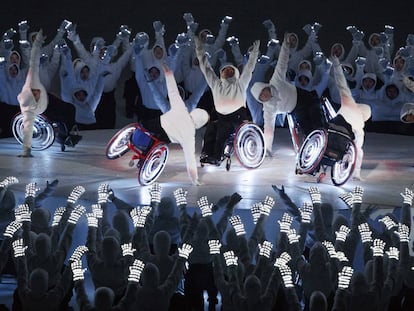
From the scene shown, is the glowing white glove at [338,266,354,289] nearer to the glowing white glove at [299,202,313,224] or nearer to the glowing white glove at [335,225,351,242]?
the glowing white glove at [335,225,351,242]

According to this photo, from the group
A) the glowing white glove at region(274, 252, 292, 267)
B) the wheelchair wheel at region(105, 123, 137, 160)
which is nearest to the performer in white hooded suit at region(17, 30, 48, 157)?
the wheelchair wheel at region(105, 123, 137, 160)

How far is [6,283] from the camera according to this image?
28.3 feet

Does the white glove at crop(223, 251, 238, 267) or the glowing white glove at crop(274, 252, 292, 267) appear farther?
the white glove at crop(223, 251, 238, 267)

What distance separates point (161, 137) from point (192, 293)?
2950 mm

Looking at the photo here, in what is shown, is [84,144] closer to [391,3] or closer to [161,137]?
[161,137]

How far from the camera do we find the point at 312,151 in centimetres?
1028

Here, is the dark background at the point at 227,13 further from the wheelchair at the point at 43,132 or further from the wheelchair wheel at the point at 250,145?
the wheelchair wheel at the point at 250,145

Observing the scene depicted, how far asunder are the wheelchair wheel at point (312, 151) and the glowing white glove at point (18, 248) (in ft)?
11.9

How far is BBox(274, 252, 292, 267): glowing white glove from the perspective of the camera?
6926 mm

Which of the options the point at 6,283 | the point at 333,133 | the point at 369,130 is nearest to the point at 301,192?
the point at 333,133

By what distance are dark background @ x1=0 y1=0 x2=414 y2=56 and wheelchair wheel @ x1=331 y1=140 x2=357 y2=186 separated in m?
7.10

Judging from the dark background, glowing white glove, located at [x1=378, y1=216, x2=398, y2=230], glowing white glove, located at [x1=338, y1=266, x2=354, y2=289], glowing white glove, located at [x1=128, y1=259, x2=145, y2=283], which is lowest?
→ glowing white glove, located at [x1=128, y1=259, x2=145, y2=283]

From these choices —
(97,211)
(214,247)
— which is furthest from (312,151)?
(214,247)

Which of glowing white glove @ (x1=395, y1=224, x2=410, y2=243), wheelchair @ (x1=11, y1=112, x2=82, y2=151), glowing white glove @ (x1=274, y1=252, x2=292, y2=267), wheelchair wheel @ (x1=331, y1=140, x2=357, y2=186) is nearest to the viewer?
glowing white glove @ (x1=274, y1=252, x2=292, y2=267)
